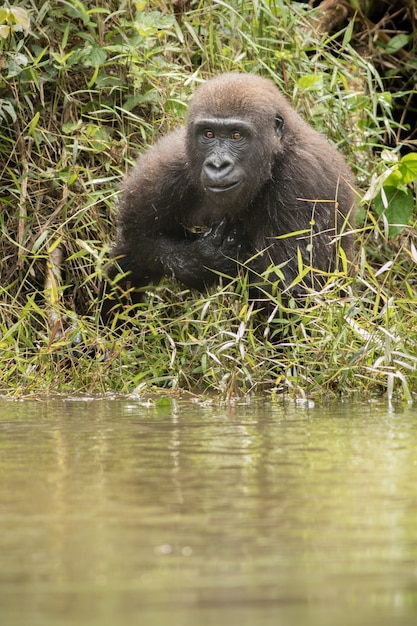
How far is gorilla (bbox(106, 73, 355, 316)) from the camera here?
Result: 5680 millimetres

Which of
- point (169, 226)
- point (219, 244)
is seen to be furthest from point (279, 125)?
point (169, 226)

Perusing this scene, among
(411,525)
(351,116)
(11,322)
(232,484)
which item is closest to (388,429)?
(232,484)

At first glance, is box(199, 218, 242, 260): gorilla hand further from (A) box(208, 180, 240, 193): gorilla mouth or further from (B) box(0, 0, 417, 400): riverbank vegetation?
(A) box(208, 180, 240, 193): gorilla mouth

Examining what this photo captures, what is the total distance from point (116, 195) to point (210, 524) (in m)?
4.17

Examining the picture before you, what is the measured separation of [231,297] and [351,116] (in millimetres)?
2058

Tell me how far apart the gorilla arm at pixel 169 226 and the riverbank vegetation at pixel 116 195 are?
0.18 metres

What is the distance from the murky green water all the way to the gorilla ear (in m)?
2.29

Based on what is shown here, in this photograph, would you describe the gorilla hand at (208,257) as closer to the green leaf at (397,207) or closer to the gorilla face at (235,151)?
the gorilla face at (235,151)

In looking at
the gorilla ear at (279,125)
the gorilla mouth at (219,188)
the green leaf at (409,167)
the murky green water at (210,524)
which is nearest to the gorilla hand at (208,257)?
the gorilla mouth at (219,188)

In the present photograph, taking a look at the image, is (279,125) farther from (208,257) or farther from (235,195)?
(208,257)

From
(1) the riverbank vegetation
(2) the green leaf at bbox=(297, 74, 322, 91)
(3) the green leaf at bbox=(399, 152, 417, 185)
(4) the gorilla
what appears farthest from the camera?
(2) the green leaf at bbox=(297, 74, 322, 91)

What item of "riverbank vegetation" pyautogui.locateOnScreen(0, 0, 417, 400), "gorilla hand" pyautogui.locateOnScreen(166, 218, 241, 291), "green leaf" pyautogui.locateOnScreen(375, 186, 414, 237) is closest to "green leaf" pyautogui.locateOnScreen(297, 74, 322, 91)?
"riverbank vegetation" pyautogui.locateOnScreen(0, 0, 417, 400)

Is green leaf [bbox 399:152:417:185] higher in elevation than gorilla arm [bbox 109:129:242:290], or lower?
higher

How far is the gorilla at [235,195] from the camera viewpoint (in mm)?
5680
